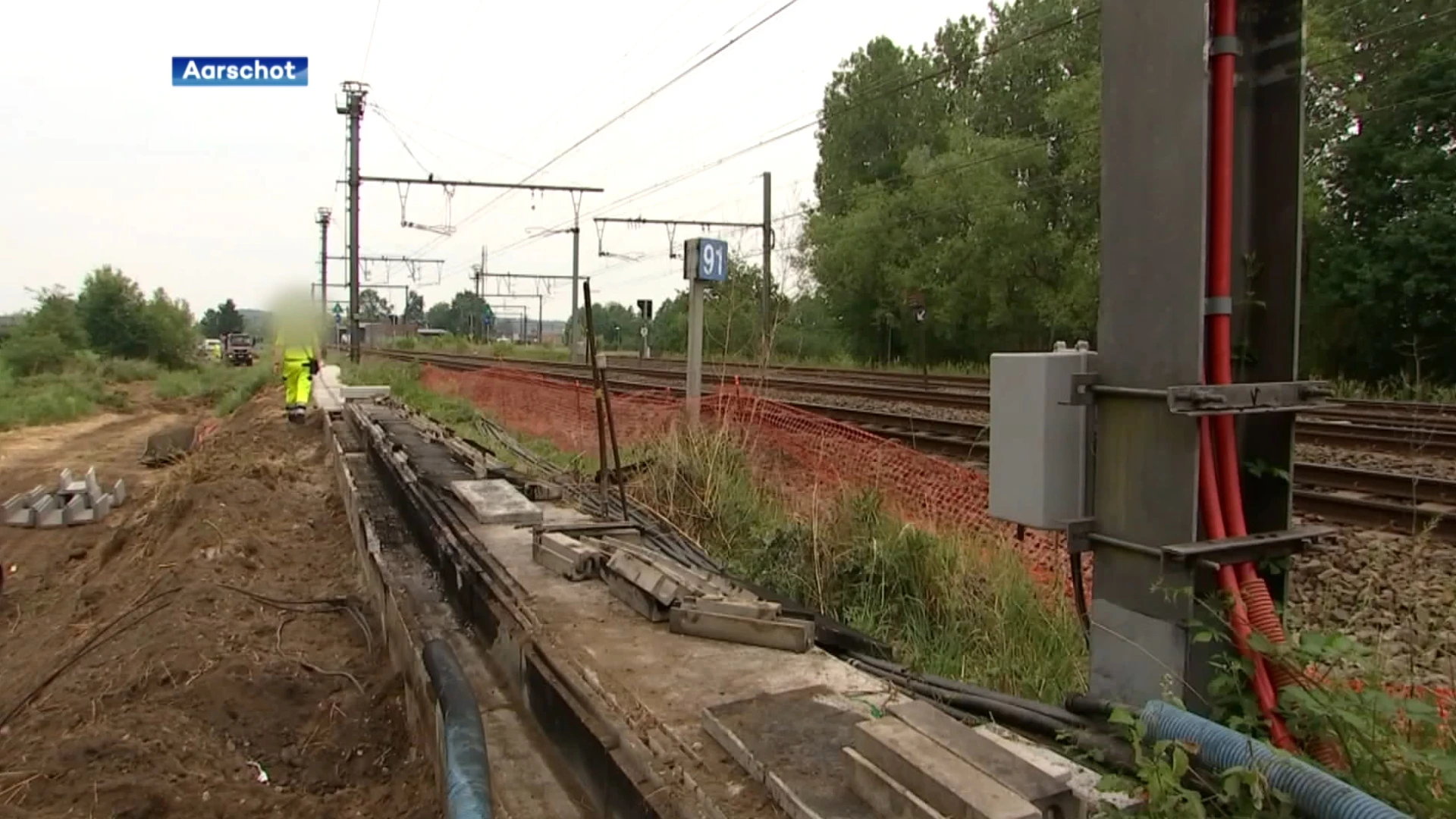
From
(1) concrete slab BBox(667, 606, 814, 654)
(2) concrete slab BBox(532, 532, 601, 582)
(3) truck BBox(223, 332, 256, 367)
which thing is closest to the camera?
(1) concrete slab BBox(667, 606, 814, 654)

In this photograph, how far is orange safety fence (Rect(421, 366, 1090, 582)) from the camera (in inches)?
238

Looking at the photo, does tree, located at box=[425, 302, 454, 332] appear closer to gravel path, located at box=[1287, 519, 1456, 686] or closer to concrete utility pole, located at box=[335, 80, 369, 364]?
concrete utility pole, located at box=[335, 80, 369, 364]

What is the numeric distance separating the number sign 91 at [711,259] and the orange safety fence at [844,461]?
1.08m

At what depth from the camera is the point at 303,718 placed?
4734 millimetres

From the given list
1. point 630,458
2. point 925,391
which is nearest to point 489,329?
point 925,391

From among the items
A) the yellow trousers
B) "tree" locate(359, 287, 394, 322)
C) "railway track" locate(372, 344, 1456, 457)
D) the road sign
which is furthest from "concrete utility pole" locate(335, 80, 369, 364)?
"tree" locate(359, 287, 394, 322)

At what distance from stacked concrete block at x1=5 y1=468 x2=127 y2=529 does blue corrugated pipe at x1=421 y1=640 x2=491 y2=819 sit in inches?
504

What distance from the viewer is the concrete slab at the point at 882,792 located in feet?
7.14

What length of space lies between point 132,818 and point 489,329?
79161 mm

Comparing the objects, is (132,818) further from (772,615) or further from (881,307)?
(881,307)

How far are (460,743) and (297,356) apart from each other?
13.7 m

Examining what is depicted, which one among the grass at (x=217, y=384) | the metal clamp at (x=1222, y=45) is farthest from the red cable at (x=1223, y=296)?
the grass at (x=217, y=384)

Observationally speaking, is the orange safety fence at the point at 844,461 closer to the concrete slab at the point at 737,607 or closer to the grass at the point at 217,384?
the concrete slab at the point at 737,607

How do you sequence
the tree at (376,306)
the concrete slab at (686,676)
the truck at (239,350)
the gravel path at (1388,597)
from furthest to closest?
1. the tree at (376,306)
2. the truck at (239,350)
3. the gravel path at (1388,597)
4. the concrete slab at (686,676)
